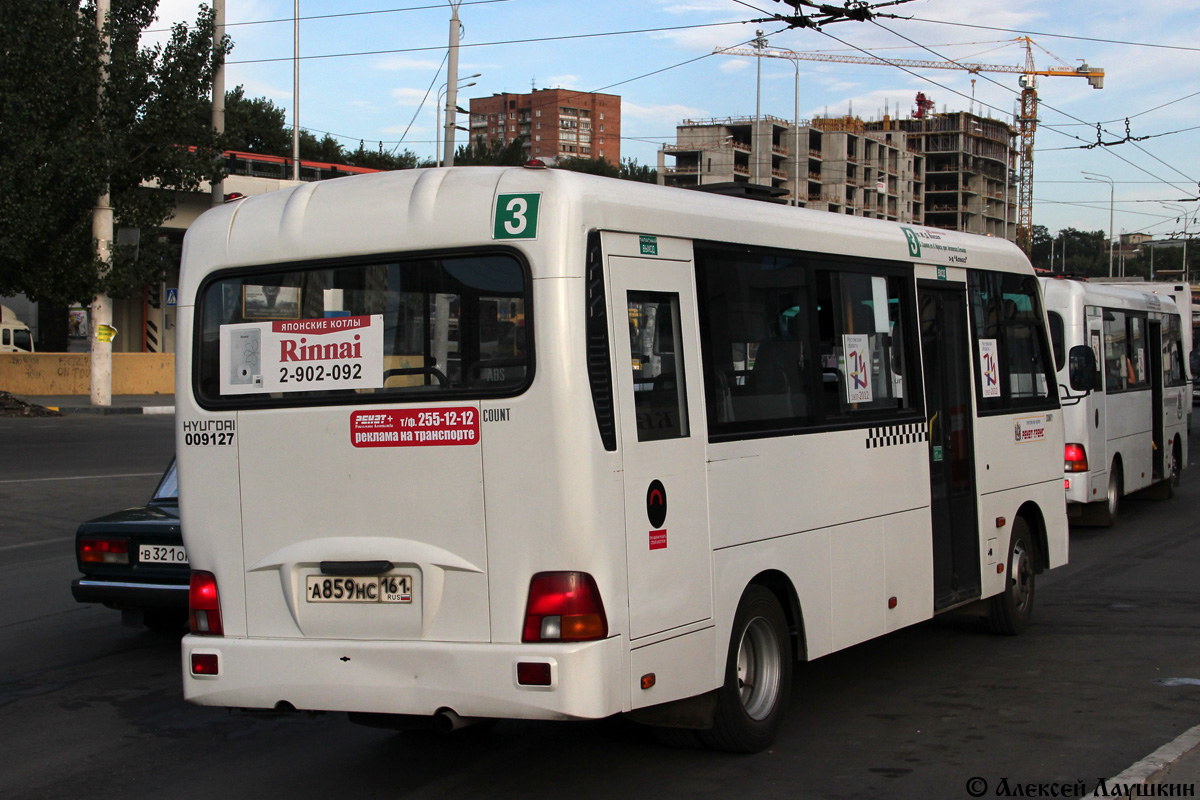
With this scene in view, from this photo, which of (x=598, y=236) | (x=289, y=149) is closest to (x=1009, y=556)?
(x=598, y=236)

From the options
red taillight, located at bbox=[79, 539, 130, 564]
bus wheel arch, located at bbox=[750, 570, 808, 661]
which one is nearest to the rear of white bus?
bus wheel arch, located at bbox=[750, 570, 808, 661]

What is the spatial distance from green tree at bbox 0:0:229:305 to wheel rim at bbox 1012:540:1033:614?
27776 mm

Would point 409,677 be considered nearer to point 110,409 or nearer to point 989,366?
point 989,366

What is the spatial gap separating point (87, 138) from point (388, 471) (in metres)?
30.0

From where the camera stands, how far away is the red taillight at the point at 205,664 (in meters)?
5.29

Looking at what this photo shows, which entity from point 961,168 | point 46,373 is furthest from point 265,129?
point 961,168

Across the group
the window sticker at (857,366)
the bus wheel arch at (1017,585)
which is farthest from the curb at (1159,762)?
the bus wheel arch at (1017,585)

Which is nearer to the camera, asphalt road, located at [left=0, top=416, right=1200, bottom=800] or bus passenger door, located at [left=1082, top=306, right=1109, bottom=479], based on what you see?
asphalt road, located at [left=0, top=416, right=1200, bottom=800]

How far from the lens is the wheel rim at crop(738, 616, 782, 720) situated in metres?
5.86

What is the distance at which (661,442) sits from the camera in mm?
5207

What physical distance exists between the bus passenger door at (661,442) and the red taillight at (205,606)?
1.84m

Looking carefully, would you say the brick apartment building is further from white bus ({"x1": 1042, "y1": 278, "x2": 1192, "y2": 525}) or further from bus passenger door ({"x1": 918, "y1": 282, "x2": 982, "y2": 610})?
bus passenger door ({"x1": 918, "y1": 282, "x2": 982, "y2": 610})

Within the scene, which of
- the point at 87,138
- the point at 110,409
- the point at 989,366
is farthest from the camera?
the point at 110,409

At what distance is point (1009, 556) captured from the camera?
8.56m
